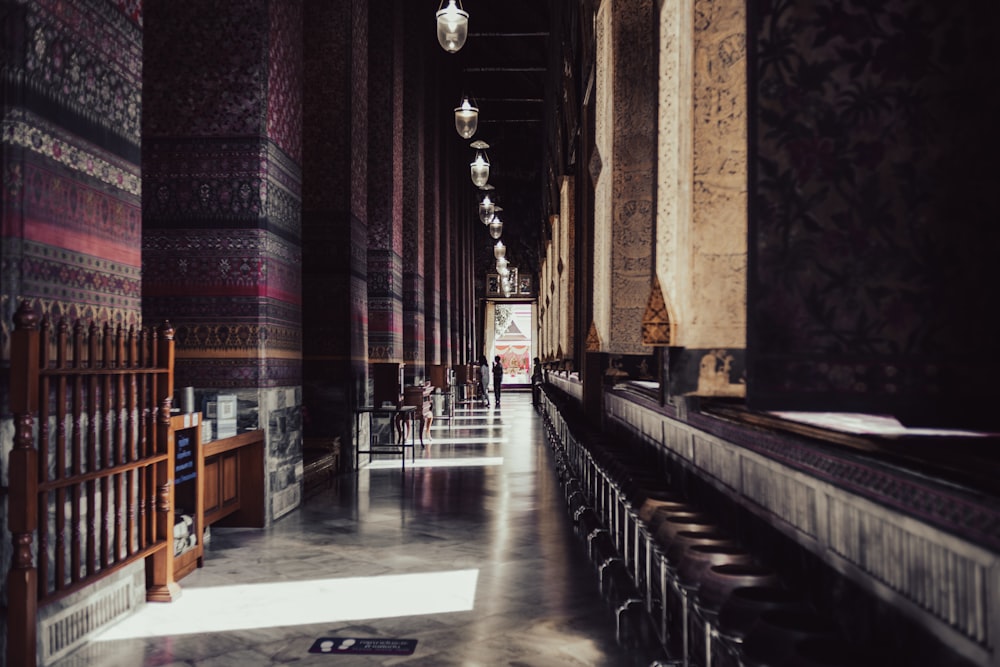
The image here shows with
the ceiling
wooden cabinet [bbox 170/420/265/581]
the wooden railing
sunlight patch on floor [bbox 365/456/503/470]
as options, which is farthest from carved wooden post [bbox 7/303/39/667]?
the ceiling

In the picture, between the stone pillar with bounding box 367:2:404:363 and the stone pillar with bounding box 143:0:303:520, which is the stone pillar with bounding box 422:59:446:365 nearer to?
the stone pillar with bounding box 367:2:404:363

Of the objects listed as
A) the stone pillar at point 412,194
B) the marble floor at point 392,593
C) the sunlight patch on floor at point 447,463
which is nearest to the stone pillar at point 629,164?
the marble floor at point 392,593

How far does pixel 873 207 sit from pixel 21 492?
292 centimetres

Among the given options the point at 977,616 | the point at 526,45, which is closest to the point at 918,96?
the point at 977,616

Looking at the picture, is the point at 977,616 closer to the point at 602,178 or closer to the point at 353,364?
the point at 602,178

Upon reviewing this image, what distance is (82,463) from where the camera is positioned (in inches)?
146

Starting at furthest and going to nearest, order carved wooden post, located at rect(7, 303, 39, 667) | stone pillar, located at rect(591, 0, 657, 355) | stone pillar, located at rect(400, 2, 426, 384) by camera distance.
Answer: stone pillar, located at rect(400, 2, 426, 384), stone pillar, located at rect(591, 0, 657, 355), carved wooden post, located at rect(7, 303, 39, 667)

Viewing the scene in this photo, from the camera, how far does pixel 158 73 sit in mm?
6000

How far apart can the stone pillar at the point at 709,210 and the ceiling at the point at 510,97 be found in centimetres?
785

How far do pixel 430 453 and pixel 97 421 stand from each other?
684cm

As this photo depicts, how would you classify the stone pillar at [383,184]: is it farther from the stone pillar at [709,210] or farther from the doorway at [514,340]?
the doorway at [514,340]

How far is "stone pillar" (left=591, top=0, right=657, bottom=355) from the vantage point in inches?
256

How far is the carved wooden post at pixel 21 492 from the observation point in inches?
116

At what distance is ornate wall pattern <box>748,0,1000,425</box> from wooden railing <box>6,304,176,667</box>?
8.30 feet
